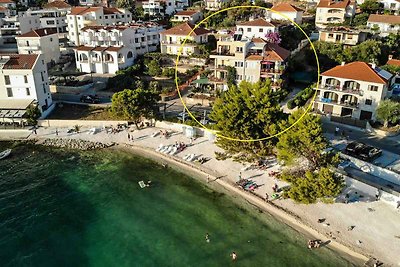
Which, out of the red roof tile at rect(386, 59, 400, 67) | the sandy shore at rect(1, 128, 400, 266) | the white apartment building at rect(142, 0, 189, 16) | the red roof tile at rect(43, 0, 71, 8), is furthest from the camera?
the white apartment building at rect(142, 0, 189, 16)

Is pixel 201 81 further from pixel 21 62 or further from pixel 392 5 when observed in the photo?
pixel 392 5

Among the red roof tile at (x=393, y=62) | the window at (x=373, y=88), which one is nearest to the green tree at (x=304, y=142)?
the window at (x=373, y=88)

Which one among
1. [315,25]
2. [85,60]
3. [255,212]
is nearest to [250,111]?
[255,212]

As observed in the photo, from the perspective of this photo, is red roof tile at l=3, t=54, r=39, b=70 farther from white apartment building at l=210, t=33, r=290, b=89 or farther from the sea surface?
white apartment building at l=210, t=33, r=290, b=89

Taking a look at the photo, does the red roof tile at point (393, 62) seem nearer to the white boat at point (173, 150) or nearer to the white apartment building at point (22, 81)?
the white boat at point (173, 150)

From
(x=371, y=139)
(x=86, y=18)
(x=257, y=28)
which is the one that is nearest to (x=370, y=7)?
(x=257, y=28)

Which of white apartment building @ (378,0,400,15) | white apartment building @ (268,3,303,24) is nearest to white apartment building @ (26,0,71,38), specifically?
white apartment building @ (268,3,303,24)
